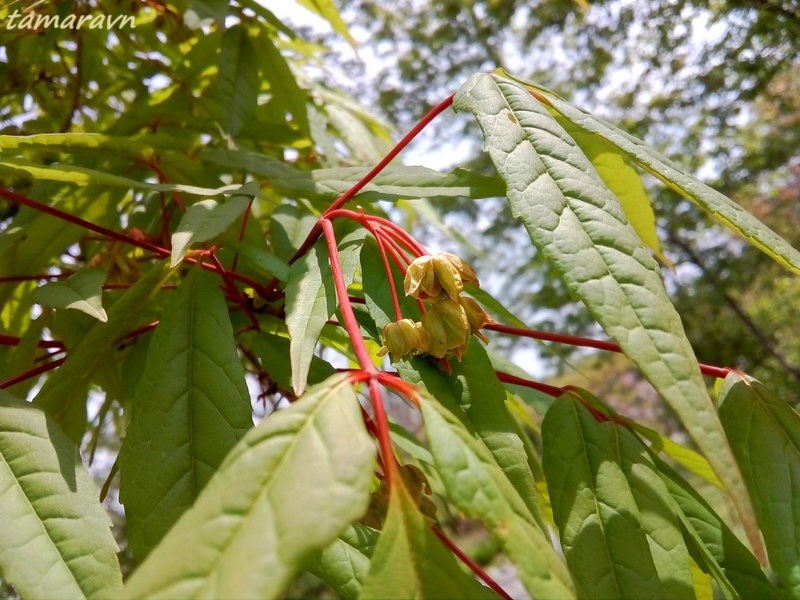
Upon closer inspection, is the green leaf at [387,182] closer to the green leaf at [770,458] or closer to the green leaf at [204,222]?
the green leaf at [204,222]

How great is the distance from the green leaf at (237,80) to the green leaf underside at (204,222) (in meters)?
0.24

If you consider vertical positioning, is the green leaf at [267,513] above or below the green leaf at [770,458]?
below

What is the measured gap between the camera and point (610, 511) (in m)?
0.43

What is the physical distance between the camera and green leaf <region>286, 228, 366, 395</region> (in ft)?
1.32

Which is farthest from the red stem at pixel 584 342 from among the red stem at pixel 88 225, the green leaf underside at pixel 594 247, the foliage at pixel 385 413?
the red stem at pixel 88 225

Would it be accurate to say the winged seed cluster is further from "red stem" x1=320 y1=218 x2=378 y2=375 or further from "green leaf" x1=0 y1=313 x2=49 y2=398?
"green leaf" x1=0 y1=313 x2=49 y2=398

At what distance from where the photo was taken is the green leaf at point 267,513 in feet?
0.82

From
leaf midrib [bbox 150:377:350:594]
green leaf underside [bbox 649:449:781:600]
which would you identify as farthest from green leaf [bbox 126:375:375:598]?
green leaf underside [bbox 649:449:781:600]

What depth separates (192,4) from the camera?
71 cm

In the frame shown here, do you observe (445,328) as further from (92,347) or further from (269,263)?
(92,347)

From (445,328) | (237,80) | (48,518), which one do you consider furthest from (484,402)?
(237,80)

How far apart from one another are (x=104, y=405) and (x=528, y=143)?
51cm

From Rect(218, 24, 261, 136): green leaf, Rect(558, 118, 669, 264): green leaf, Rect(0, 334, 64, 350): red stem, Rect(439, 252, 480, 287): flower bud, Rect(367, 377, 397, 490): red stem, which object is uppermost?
Rect(218, 24, 261, 136): green leaf

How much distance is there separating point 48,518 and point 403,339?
0.76ft
